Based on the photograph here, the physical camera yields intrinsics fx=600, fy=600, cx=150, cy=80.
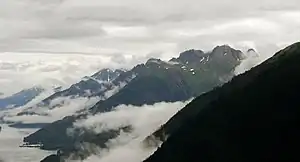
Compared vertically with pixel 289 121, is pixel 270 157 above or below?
below

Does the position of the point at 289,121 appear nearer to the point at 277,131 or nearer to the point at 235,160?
the point at 277,131

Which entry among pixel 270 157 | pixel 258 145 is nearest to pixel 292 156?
pixel 270 157

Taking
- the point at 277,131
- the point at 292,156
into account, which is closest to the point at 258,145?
the point at 277,131

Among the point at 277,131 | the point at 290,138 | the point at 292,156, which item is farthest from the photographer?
the point at 277,131

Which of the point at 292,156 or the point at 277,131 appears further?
the point at 277,131

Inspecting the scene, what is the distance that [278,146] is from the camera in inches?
7436

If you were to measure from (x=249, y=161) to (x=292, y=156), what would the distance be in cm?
1891

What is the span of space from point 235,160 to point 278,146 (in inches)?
661

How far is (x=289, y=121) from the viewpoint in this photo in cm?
19875

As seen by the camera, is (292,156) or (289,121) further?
(289,121)

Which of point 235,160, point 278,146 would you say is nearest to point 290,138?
point 278,146

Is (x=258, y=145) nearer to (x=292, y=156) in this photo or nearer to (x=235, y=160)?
(x=235, y=160)

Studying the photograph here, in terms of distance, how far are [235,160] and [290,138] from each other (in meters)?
21.2

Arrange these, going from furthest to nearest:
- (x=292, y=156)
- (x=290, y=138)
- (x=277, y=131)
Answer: (x=277, y=131), (x=290, y=138), (x=292, y=156)
